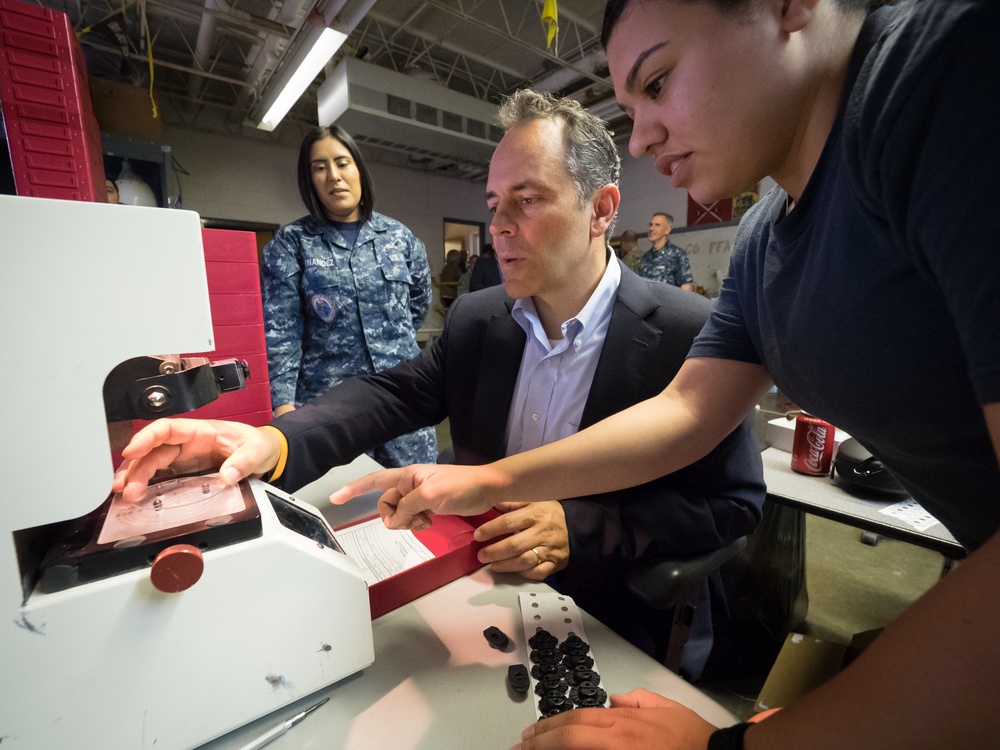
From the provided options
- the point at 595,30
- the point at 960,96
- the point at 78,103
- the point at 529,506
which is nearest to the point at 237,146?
the point at 595,30

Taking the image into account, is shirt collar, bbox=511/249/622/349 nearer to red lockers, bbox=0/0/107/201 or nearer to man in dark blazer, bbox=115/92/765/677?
man in dark blazer, bbox=115/92/765/677

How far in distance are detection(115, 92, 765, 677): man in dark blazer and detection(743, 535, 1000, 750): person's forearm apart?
0.54 m

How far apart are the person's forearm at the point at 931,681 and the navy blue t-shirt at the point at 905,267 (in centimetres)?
12

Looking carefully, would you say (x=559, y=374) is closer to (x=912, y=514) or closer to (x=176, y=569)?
(x=176, y=569)

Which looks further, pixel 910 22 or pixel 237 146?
pixel 237 146

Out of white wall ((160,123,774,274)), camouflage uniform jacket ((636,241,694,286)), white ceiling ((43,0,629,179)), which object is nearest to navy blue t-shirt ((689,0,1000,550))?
white ceiling ((43,0,629,179))

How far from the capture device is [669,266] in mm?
5305

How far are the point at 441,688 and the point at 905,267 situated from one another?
27.4 inches

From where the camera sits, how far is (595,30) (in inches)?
162

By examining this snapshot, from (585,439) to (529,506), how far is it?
19 centimetres

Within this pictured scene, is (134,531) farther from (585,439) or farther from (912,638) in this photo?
(912,638)

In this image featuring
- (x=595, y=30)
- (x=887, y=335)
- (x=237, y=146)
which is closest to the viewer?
(x=887, y=335)

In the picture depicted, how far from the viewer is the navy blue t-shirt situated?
30 centimetres

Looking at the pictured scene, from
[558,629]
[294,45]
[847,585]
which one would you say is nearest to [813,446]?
[847,585]
